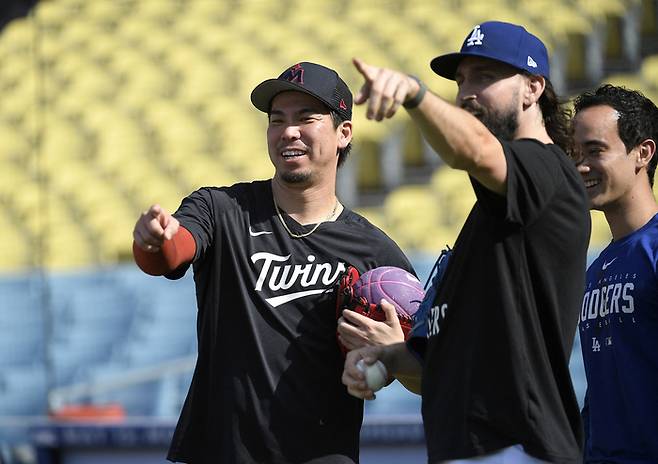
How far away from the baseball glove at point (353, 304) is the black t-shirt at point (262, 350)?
0.04 m

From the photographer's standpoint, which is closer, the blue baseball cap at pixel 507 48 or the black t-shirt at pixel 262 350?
the blue baseball cap at pixel 507 48

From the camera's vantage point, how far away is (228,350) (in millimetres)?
3465

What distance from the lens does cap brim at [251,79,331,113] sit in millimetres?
3547

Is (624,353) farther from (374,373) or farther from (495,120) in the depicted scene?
(495,120)

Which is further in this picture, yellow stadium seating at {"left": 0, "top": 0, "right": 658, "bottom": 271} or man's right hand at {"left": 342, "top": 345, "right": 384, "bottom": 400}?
yellow stadium seating at {"left": 0, "top": 0, "right": 658, "bottom": 271}

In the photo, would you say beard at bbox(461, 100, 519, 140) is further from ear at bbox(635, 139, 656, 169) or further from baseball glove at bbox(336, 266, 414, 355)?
ear at bbox(635, 139, 656, 169)

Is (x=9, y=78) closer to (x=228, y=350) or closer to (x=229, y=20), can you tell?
(x=229, y=20)

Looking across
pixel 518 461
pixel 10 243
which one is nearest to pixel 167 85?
pixel 10 243

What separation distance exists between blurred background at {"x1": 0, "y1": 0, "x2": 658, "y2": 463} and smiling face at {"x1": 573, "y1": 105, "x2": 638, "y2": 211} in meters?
3.52

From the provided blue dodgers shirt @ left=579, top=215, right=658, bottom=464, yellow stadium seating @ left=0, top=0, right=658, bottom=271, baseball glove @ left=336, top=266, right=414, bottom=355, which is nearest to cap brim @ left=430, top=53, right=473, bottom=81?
baseball glove @ left=336, top=266, right=414, bottom=355

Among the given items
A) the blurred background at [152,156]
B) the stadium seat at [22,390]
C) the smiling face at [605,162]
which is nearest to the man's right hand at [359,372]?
the smiling face at [605,162]

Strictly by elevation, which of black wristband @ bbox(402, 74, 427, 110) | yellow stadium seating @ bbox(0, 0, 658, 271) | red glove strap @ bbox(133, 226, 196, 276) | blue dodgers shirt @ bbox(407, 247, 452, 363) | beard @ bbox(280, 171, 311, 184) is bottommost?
blue dodgers shirt @ bbox(407, 247, 452, 363)

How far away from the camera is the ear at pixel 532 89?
2.74m

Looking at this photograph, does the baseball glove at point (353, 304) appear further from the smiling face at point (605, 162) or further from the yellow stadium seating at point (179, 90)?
the yellow stadium seating at point (179, 90)
